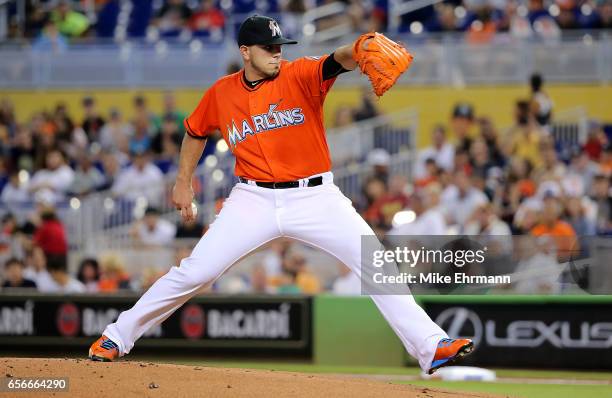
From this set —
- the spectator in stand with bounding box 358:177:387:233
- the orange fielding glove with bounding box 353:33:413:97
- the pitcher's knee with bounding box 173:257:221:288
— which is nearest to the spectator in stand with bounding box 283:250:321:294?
the spectator in stand with bounding box 358:177:387:233

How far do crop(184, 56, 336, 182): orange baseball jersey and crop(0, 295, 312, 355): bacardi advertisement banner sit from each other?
194 inches

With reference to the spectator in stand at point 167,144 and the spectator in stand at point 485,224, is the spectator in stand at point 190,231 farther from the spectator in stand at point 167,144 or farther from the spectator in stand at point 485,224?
the spectator in stand at point 485,224

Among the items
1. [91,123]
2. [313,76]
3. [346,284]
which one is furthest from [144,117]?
[313,76]

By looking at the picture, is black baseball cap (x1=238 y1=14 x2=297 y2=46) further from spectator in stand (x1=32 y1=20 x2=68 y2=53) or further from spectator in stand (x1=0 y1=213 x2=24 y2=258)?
spectator in stand (x1=32 y1=20 x2=68 y2=53)

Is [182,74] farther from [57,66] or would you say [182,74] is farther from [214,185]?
[214,185]

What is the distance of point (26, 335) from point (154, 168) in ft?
14.3

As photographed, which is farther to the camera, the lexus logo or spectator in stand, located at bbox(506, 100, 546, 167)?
spectator in stand, located at bbox(506, 100, 546, 167)

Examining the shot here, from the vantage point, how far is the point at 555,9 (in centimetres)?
1898

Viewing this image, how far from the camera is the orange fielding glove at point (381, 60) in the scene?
21.6 ft

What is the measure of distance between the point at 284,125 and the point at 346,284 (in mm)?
5667

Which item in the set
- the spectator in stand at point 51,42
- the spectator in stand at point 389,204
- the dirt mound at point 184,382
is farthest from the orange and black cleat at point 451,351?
the spectator in stand at point 51,42

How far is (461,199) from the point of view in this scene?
14.1 m

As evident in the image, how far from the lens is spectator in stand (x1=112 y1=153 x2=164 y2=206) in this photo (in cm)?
1562

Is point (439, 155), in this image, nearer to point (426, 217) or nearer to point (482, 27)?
point (426, 217)
